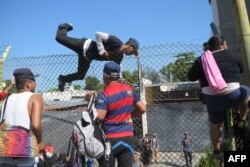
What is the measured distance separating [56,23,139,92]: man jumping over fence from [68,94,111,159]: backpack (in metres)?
1.91

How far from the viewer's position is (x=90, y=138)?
408 cm

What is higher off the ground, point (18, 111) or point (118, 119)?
point (18, 111)

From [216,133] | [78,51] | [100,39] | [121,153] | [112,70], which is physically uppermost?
[100,39]

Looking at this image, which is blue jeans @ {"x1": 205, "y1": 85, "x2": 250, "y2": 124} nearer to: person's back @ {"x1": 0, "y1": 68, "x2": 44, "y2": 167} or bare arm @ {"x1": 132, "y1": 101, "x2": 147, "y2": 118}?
bare arm @ {"x1": 132, "y1": 101, "x2": 147, "y2": 118}

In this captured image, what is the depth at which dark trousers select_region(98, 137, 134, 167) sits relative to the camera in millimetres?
4297

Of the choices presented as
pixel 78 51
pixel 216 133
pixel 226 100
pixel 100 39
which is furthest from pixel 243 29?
pixel 78 51

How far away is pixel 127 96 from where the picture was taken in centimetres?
443

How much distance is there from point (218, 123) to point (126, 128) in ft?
4.21

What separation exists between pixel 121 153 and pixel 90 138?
53cm

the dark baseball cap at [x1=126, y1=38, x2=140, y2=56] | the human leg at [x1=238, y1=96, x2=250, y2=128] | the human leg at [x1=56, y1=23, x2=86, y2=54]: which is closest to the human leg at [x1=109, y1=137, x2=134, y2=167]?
the human leg at [x1=238, y1=96, x2=250, y2=128]

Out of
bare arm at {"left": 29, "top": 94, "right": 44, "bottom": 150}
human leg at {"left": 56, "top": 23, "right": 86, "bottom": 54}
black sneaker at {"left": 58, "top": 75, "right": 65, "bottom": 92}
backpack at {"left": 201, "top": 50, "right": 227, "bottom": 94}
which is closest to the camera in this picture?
bare arm at {"left": 29, "top": 94, "right": 44, "bottom": 150}

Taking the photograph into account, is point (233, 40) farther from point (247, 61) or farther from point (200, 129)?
point (200, 129)

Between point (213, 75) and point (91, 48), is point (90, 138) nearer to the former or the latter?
point (213, 75)

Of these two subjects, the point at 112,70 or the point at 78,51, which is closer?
the point at 112,70
